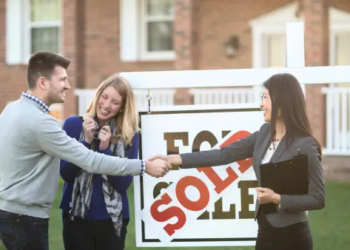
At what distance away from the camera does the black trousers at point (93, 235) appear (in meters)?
4.40

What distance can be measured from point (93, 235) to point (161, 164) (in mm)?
552

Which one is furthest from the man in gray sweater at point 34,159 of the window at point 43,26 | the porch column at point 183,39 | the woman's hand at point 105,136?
the window at point 43,26

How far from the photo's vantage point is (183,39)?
15586 mm

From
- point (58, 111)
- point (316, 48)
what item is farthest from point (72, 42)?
point (316, 48)

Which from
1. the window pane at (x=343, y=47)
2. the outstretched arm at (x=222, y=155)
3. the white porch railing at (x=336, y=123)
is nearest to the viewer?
the outstretched arm at (x=222, y=155)

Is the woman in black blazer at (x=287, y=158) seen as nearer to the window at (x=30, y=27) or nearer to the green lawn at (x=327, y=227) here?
the green lawn at (x=327, y=227)

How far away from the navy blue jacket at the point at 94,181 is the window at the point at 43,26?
1390 centimetres

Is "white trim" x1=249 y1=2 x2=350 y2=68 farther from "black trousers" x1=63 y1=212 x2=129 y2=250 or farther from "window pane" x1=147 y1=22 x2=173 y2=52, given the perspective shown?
"black trousers" x1=63 y1=212 x2=129 y2=250

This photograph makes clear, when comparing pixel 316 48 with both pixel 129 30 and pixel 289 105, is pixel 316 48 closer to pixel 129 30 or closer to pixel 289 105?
pixel 129 30

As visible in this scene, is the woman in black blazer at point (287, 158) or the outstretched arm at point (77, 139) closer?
the woman in black blazer at point (287, 158)

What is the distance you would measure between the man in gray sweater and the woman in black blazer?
0.80 meters

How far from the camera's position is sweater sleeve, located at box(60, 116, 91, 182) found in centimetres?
443

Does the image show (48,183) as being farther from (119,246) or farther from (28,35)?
(28,35)

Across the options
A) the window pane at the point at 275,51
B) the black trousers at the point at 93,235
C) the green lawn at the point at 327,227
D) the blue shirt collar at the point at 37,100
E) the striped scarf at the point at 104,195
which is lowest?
the green lawn at the point at 327,227
